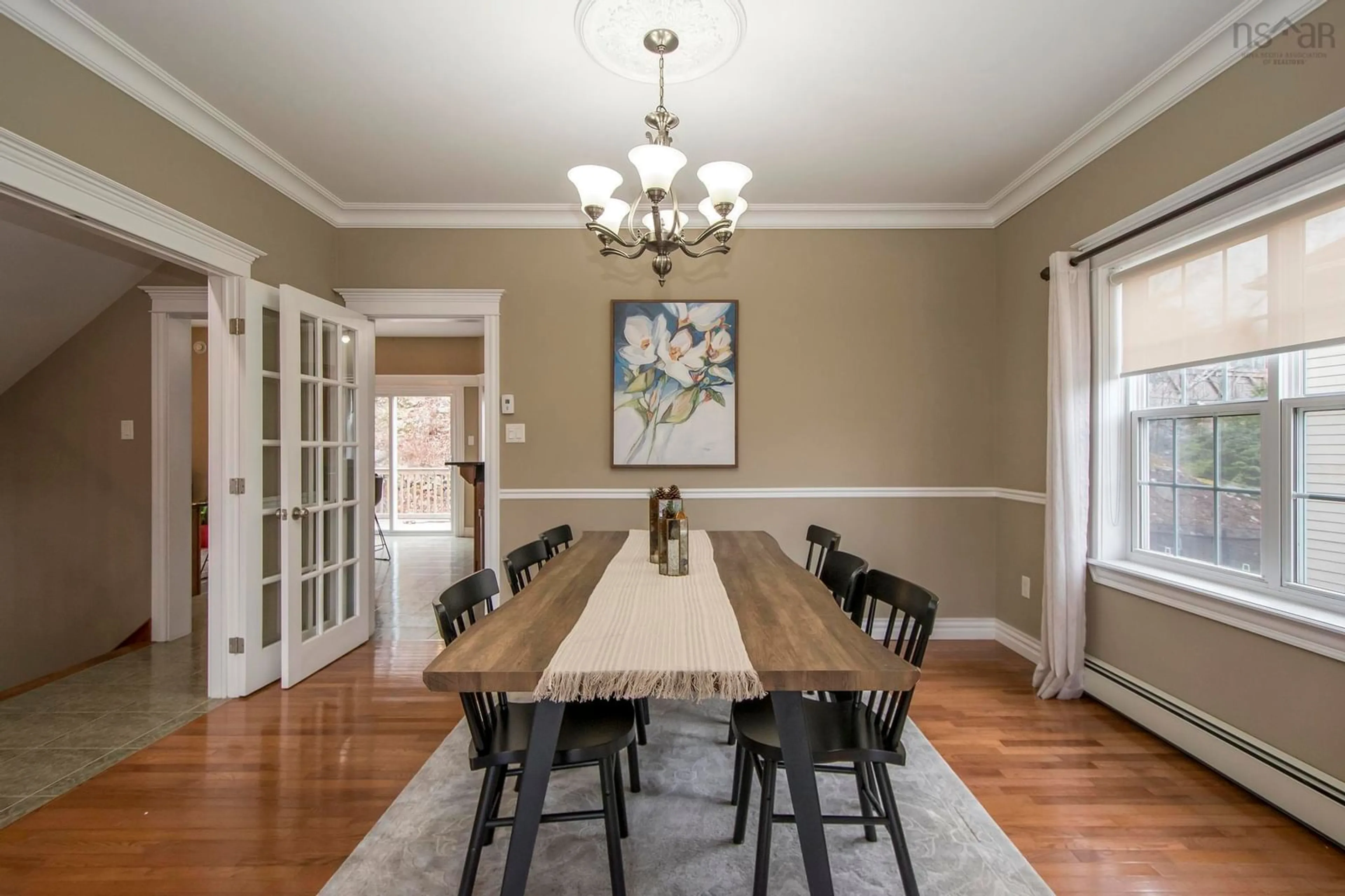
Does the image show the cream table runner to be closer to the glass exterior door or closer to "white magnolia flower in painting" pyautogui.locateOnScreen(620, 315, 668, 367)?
"white magnolia flower in painting" pyautogui.locateOnScreen(620, 315, 668, 367)

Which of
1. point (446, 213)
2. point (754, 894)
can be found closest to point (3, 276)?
point (446, 213)

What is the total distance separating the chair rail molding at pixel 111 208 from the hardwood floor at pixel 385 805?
2055 mm

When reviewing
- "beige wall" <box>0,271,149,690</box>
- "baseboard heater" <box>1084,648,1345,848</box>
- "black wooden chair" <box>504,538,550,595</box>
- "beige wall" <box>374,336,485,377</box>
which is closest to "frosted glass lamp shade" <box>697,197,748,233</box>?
"black wooden chair" <box>504,538,550,595</box>

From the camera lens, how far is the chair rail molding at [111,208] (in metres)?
1.90

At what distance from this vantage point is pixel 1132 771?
2.19 meters

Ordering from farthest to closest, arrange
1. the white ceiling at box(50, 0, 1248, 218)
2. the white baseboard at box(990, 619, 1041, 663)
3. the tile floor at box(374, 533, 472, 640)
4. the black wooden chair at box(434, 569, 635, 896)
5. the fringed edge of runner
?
1. the tile floor at box(374, 533, 472, 640)
2. the white baseboard at box(990, 619, 1041, 663)
3. the white ceiling at box(50, 0, 1248, 218)
4. the black wooden chair at box(434, 569, 635, 896)
5. the fringed edge of runner

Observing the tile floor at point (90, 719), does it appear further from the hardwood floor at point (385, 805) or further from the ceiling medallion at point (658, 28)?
the ceiling medallion at point (658, 28)

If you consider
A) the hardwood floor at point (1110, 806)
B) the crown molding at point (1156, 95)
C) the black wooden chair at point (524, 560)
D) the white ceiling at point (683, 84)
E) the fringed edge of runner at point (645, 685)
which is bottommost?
the hardwood floor at point (1110, 806)

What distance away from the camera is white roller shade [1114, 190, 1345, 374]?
1.86m

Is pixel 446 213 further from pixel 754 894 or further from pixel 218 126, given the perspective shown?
pixel 754 894

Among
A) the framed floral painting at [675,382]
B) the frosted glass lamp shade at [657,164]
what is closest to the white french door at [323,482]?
the framed floral painting at [675,382]

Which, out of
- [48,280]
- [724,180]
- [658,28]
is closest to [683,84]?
[658,28]

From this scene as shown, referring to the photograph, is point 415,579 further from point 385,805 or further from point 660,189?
point 660,189

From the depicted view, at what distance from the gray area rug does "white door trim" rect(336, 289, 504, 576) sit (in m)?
1.63
